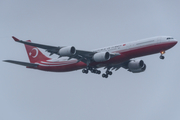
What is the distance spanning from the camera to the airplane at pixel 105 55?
147ft

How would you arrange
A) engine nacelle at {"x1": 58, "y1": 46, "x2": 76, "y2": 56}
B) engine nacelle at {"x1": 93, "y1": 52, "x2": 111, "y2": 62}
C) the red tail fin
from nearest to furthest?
1. engine nacelle at {"x1": 58, "y1": 46, "x2": 76, "y2": 56}
2. engine nacelle at {"x1": 93, "y1": 52, "x2": 111, "y2": 62}
3. the red tail fin

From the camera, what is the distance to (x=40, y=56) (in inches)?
2260

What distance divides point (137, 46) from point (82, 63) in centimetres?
970

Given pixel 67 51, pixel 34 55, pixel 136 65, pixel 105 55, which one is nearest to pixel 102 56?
pixel 105 55

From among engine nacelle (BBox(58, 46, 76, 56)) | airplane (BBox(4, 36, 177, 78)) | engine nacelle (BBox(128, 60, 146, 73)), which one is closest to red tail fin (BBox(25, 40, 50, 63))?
airplane (BBox(4, 36, 177, 78))

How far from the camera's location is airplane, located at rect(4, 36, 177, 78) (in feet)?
147

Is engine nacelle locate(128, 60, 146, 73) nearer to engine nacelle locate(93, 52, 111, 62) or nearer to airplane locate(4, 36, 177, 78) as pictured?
airplane locate(4, 36, 177, 78)

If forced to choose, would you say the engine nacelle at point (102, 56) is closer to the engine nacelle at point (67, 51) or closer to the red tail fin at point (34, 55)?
the engine nacelle at point (67, 51)

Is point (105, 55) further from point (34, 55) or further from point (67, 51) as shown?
point (34, 55)

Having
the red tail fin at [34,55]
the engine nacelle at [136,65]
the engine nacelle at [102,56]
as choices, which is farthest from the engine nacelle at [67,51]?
the red tail fin at [34,55]

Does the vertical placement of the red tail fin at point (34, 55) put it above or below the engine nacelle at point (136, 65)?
above

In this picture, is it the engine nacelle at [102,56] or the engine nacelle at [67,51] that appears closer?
the engine nacelle at [67,51]

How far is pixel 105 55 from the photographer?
45219 millimetres

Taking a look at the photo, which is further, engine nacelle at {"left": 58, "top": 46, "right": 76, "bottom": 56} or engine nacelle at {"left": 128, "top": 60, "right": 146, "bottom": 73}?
engine nacelle at {"left": 128, "top": 60, "right": 146, "bottom": 73}
